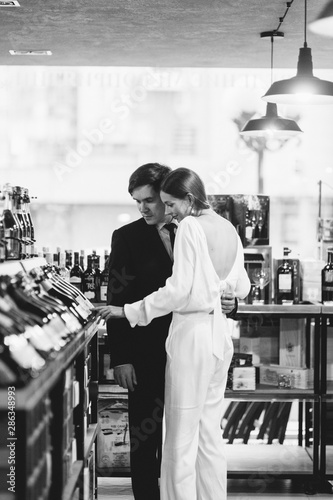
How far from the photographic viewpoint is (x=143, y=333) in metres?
3.61

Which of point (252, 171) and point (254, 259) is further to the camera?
point (252, 171)

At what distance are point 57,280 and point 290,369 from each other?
211cm

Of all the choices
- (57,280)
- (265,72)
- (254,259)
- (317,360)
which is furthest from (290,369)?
(265,72)

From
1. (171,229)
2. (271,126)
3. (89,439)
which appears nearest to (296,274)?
(271,126)

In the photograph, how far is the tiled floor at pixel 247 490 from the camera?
4.51 m

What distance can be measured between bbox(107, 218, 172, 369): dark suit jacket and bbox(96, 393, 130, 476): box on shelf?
116cm

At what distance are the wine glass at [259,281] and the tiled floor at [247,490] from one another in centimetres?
113

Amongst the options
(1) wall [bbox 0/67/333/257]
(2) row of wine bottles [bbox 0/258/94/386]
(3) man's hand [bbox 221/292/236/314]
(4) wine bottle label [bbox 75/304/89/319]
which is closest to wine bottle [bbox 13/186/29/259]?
(2) row of wine bottles [bbox 0/258/94/386]

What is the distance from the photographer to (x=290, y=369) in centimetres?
481

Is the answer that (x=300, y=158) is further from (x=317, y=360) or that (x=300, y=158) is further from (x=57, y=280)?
(x=57, y=280)

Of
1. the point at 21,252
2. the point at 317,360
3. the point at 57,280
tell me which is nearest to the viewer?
the point at 21,252

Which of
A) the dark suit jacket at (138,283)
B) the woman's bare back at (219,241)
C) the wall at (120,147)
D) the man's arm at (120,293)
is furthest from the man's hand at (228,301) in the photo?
the wall at (120,147)

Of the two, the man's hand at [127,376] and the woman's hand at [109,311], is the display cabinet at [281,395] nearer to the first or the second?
the man's hand at [127,376]

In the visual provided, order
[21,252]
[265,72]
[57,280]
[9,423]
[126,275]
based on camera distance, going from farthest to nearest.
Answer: [265,72] < [126,275] < [57,280] < [21,252] < [9,423]
